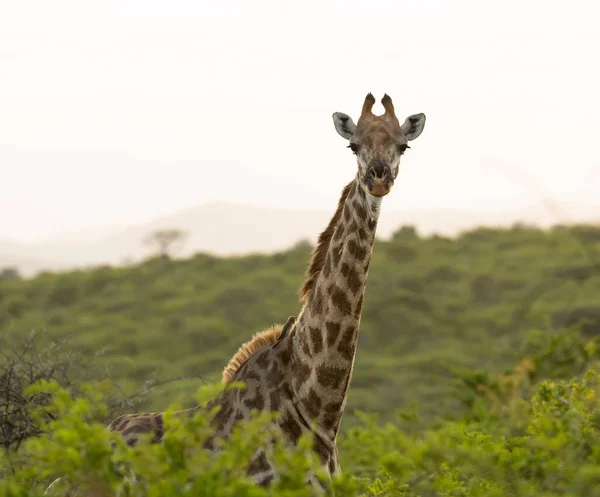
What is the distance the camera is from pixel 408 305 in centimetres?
4456

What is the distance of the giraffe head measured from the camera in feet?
26.4

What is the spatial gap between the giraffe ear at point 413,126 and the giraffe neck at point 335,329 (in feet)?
2.81

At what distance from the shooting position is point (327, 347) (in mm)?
8305

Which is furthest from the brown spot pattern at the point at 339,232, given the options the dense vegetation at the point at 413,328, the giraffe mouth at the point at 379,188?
the dense vegetation at the point at 413,328

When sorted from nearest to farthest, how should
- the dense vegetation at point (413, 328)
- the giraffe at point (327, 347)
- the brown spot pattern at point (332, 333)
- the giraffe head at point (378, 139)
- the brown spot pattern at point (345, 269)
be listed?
1. the giraffe head at point (378, 139)
2. the giraffe at point (327, 347)
3. the brown spot pattern at point (332, 333)
4. the brown spot pattern at point (345, 269)
5. the dense vegetation at point (413, 328)

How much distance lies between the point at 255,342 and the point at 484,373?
12.8 m

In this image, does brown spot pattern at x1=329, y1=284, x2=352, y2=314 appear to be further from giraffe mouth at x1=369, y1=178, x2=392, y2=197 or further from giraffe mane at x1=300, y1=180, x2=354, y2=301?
giraffe mouth at x1=369, y1=178, x2=392, y2=197

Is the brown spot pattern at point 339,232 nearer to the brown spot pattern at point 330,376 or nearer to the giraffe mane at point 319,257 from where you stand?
the giraffe mane at point 319,257

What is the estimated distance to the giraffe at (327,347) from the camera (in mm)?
8180

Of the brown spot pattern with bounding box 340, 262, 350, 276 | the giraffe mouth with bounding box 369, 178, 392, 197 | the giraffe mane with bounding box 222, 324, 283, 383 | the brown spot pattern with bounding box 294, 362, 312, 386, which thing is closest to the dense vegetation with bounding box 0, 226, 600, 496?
the brown spot pattern with bounding box 294, 362, 312, 386

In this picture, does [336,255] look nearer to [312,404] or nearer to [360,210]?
[360,210]

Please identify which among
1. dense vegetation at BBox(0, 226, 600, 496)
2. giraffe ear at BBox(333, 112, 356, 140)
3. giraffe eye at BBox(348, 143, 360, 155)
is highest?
giraffe ear at BBox(333, 112, 356, 140)

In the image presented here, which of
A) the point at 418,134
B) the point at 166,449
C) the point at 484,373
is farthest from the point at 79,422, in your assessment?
the point at 484,373

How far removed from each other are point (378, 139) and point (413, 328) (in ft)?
114
